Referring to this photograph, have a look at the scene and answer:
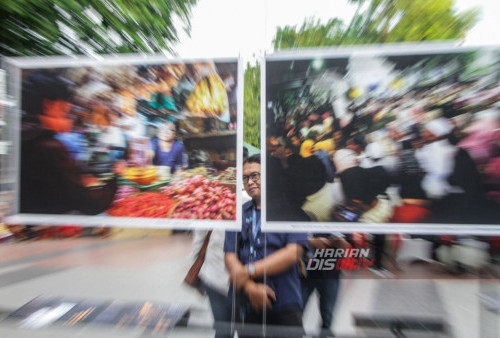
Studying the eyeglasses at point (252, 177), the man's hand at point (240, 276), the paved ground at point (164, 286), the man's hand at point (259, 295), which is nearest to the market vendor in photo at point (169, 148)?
the eyeglasses at point (252, 177)

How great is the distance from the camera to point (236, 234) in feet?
5.03

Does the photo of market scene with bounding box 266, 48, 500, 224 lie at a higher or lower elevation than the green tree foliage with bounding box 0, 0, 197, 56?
lower

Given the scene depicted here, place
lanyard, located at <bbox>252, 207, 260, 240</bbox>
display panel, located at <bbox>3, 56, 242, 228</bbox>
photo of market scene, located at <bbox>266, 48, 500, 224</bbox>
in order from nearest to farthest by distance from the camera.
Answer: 1. photo of market scene, located at <bbox>266, 48, 500, 224</bbox>
2. display panel, located at <bbox>3, 56, 242, 228</bbox>
3. lanyard, located at <bbox>252, 207, 260, 240</bbox>

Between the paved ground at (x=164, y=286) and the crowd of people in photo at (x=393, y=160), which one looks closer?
the crowd of people in photo at (x=393, y=160)

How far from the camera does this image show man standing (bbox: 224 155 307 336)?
1.51 meters

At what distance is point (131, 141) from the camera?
1.49 metres

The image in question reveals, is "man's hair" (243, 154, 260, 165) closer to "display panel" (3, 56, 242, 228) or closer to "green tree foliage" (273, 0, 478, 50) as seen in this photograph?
"display panel" (3, 56, 242, 228)

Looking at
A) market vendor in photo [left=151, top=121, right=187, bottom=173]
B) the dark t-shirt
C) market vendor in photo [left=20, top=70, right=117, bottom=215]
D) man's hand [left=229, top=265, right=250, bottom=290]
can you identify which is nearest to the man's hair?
the dark t-shirt

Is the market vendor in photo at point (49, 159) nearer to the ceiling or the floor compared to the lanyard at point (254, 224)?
nearer to the ceiling

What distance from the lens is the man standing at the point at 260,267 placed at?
1.51 meters

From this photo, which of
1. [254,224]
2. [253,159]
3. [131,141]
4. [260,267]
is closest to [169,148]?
[131,141]

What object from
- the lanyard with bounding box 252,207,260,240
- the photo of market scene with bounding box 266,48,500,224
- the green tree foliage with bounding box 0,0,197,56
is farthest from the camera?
the green tree foliage with bounding box 0,0,197,56

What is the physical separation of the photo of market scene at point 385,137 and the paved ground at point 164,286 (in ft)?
1.48

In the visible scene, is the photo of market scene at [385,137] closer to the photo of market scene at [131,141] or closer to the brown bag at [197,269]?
the photo of market scene at [131,141]
